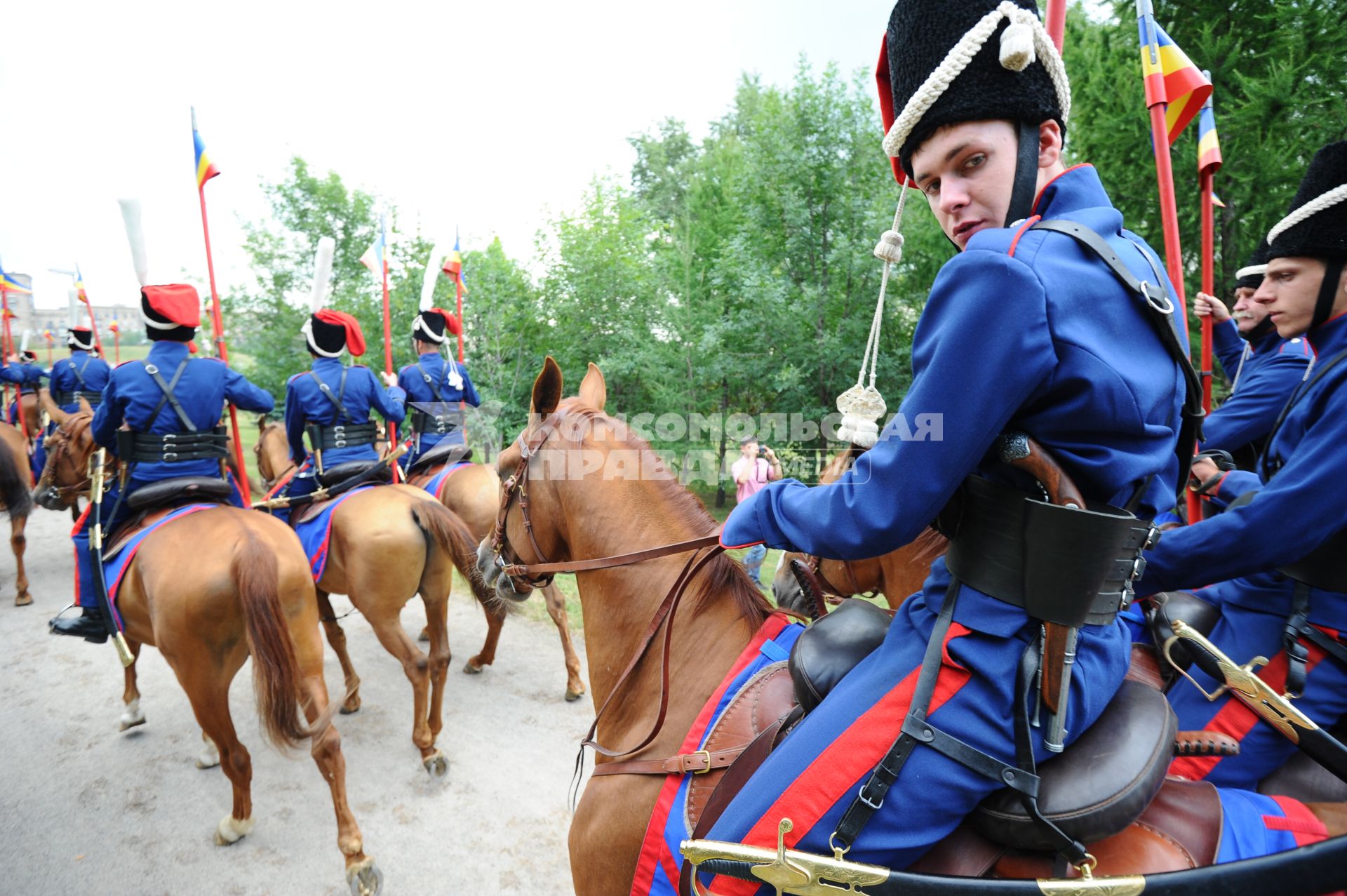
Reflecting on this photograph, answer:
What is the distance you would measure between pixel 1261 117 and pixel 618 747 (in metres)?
8.76

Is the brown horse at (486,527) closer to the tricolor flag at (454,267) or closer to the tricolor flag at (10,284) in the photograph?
the tricolor flag at (454,267)

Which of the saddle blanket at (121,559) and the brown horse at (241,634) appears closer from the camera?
the brown horse at (241,634)

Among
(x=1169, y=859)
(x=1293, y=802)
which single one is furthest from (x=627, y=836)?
(x=1293, y=802)

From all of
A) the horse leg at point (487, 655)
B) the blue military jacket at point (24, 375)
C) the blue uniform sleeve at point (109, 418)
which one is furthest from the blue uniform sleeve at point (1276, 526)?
the blue military jacket at point (24, 375)

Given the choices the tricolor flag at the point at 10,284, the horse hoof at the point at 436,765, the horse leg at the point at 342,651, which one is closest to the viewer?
the horse hoof at the point at 436,765

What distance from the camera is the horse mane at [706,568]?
2.19 m

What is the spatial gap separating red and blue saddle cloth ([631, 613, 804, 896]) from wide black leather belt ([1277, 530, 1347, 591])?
147cm

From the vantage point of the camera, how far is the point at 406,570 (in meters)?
4.81

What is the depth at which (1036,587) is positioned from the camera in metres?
1.17

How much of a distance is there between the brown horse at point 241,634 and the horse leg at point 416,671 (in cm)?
71

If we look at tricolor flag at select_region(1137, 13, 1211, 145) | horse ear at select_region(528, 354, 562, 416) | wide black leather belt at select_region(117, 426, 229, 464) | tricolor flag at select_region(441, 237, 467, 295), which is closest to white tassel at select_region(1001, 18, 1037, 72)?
horse ear at select_region(528, 354, 562, 416)

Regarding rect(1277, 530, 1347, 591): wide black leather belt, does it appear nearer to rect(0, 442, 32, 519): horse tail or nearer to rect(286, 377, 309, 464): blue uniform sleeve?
rect(286, 377, 309, 464): blue uniform sleeve

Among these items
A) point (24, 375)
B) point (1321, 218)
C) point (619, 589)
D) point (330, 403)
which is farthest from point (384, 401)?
point (24, 375)

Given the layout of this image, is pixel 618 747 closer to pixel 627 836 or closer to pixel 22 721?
pixel 627 836
